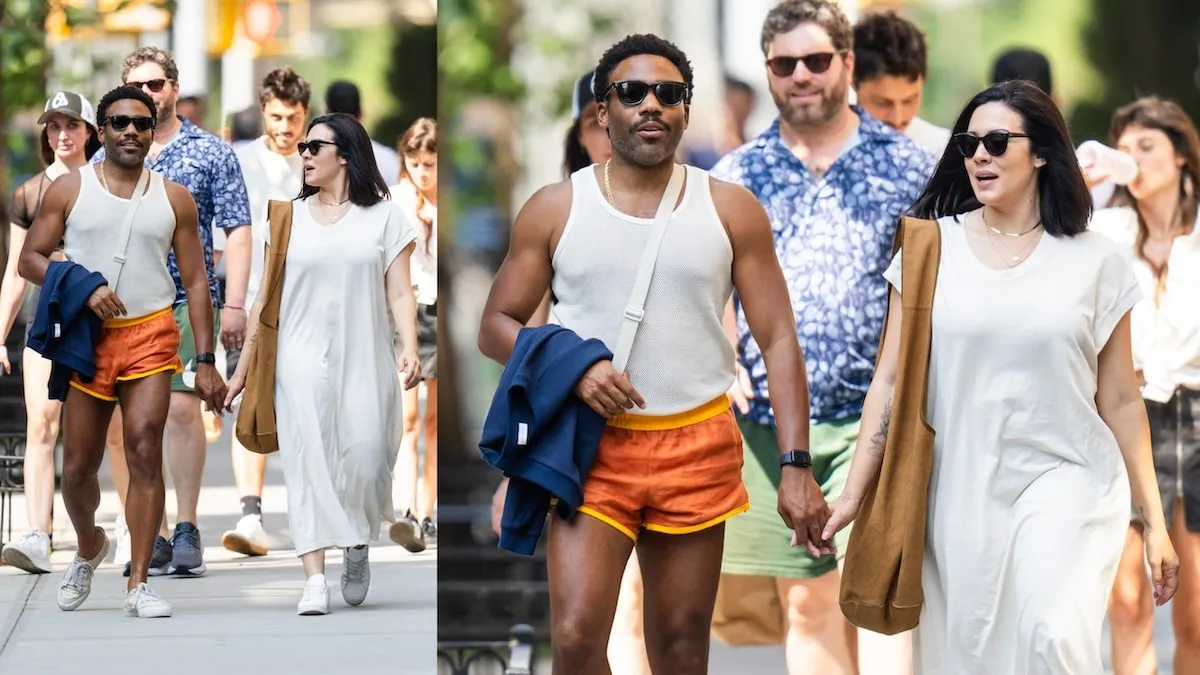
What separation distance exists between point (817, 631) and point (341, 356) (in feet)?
6.28

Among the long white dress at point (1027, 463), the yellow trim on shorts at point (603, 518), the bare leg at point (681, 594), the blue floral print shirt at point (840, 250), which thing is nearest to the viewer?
the long white dress at point (1027, 463)

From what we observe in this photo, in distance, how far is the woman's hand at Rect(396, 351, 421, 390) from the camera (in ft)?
24.7

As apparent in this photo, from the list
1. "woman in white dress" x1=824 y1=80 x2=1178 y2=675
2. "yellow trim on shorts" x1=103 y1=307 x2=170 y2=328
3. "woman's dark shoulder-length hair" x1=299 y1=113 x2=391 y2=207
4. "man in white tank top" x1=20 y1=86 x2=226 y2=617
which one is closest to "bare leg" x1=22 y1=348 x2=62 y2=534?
"man in white tank top" x1=20 y1=86 x2=226 y2=617

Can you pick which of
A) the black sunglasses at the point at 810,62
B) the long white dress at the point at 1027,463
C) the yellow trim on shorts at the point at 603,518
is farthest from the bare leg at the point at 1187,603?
the yellow trim on shorts at the point at 603,518

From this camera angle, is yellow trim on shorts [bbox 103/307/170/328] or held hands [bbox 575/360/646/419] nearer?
held hands [bbox 575/360/646/419]

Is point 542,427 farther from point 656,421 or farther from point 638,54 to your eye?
point 638,54

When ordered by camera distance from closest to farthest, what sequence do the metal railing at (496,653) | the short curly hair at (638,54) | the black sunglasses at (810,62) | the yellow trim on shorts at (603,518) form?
the yellow trim on shorts at (603,518) → the short curly hair at (638,54) → the black sunglasses at (810,62) → the metal railing at (496,653)

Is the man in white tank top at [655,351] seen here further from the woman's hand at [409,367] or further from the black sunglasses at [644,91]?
the woman's hand at [409,367]

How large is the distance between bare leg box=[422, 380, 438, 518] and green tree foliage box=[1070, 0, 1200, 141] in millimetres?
2424

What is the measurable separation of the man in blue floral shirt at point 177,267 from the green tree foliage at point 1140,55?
9.57ft

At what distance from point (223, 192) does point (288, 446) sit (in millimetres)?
915

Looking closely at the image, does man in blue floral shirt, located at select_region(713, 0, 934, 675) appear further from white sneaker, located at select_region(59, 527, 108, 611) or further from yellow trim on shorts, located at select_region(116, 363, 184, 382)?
white sneaker, located at select_region(59, 527, 108, 611)

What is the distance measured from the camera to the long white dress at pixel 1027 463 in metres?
4.96

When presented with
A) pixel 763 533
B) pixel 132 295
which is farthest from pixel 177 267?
pixel 763 533
